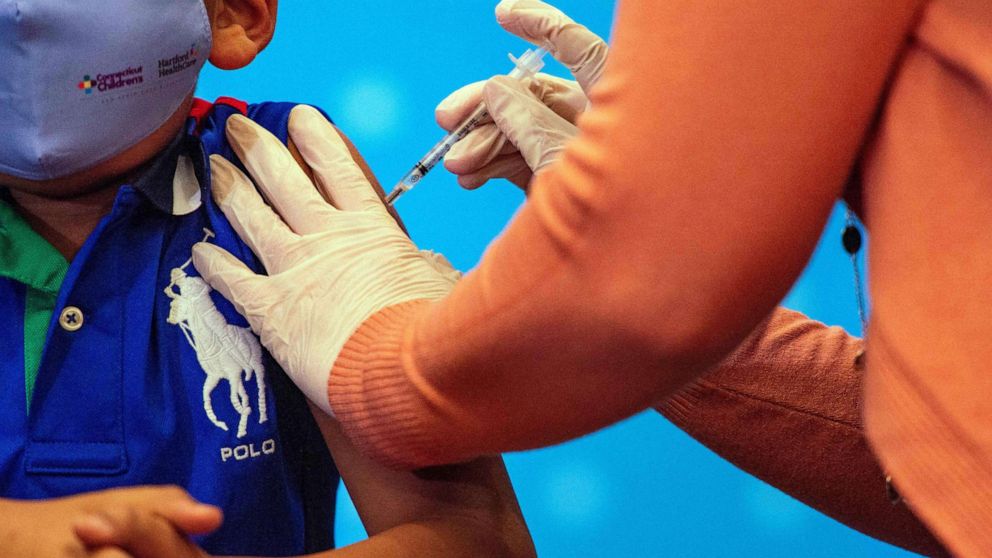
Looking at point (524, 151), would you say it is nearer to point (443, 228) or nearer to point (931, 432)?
point (931, 432)

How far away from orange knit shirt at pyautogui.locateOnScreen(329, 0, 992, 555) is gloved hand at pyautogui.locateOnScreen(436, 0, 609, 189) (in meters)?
0.43

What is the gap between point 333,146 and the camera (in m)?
1.04

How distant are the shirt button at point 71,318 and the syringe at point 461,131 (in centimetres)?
32

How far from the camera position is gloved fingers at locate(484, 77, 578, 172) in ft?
3.47

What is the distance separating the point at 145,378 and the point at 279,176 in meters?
0.20

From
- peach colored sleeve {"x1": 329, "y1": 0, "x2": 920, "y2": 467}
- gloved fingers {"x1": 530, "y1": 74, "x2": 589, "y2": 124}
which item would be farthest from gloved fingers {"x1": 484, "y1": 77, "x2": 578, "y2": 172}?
peach colored sleeve {"x1": 329, "y1": 0, "x2": 920, "y2": 467}

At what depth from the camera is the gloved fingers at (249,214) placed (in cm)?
97

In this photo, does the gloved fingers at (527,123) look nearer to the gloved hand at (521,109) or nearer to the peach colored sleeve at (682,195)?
the gloved hand at (521,109)

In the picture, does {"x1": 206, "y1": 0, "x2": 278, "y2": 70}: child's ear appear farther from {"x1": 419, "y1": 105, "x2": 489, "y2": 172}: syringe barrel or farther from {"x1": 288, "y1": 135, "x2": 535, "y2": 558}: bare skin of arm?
{"x1": 288, "y1": 135, "x2": 535, "y2": 558}: bare skin of arm

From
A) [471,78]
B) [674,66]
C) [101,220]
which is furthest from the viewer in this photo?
[471,78]

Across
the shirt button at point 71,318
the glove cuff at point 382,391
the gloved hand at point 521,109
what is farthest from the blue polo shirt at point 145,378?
the gloved hand at point 521,109

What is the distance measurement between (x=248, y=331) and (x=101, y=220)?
0.15 m

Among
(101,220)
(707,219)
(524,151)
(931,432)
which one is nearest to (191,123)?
(101,220)

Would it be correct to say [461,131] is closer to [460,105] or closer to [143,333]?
[460,105]
